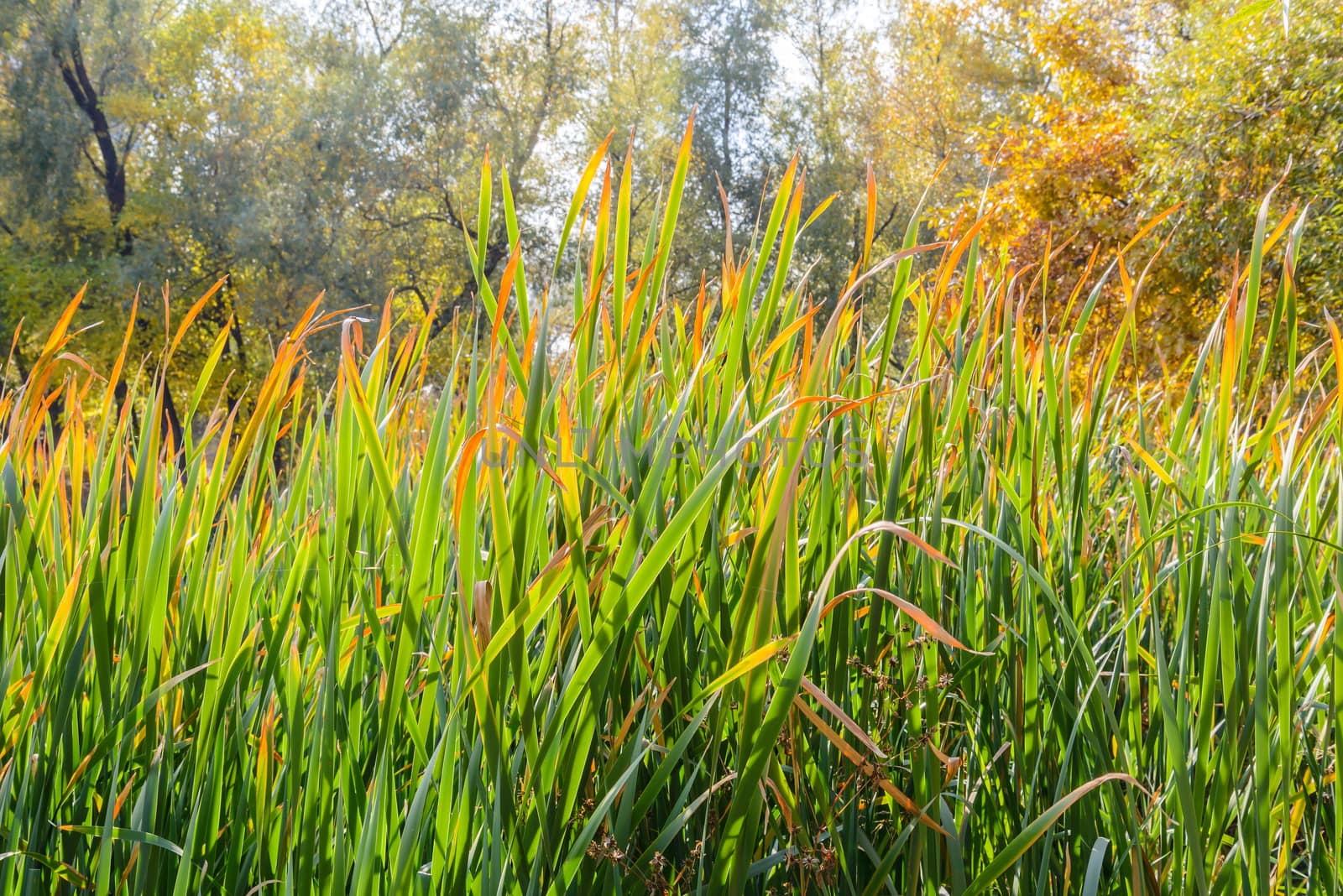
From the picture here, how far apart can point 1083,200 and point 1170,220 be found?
1.49 meters

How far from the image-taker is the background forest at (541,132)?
7766mm

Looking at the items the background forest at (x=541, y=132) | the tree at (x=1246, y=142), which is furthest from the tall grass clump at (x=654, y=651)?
the background forest at (x=541, y=132)

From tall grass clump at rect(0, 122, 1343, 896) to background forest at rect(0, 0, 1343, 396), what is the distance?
7.07 meters

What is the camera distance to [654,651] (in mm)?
899

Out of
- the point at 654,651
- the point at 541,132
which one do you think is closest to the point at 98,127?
the point at 541,132

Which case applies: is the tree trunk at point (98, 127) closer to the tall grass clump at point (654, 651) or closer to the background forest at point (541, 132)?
the background forest at point (541, 132)

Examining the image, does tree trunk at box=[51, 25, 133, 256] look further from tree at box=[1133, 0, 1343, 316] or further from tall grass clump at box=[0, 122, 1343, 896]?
tall grass clump at box=[0, 122, 1343, 896]

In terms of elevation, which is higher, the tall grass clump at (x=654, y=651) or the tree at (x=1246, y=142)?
the tree at (x=1246, y=142)

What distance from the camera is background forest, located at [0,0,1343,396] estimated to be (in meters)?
7.77

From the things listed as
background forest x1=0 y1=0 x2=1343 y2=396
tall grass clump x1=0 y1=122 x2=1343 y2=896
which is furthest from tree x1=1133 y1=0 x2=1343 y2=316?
tall grass clump x1=0 y1=122 x2=1343 y2=896

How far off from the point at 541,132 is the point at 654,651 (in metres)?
19.8

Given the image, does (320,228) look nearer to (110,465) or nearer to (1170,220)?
(1170,220)

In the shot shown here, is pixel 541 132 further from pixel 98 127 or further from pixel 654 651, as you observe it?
pixel 654 651

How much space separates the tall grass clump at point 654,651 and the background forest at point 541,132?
7.07 meters
